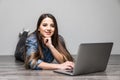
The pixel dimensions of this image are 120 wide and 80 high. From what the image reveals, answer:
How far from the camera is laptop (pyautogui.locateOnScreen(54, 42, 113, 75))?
2.33 metres

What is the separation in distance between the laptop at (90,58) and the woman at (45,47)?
0.30m

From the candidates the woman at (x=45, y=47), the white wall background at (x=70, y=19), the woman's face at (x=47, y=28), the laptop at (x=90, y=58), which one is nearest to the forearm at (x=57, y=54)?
the woman at (x=45, y=47)

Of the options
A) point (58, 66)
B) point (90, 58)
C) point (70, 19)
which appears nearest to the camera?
point (90, 58)

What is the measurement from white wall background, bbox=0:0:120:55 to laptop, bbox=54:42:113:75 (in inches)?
77.9

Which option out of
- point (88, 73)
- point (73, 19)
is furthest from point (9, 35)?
point (88, 73)

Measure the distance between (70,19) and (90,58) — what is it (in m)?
2.19

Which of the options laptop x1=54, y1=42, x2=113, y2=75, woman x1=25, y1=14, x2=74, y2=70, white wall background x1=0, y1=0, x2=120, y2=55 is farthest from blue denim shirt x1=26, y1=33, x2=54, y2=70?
white wall background x1=0, y1=0, x2=120, y2=55

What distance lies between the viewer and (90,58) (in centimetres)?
241

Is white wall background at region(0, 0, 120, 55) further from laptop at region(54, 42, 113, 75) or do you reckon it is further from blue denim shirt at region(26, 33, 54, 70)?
laptop at region(54, 42, 113, 75)

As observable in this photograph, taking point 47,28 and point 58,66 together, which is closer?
point 58,66

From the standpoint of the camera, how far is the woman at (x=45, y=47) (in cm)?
280

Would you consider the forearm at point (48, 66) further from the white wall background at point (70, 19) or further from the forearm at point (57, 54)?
the white wall background at point (70, 19)

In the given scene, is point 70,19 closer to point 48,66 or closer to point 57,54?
point 57,54

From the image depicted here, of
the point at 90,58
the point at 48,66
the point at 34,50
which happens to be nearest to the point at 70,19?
the point at 34,50
